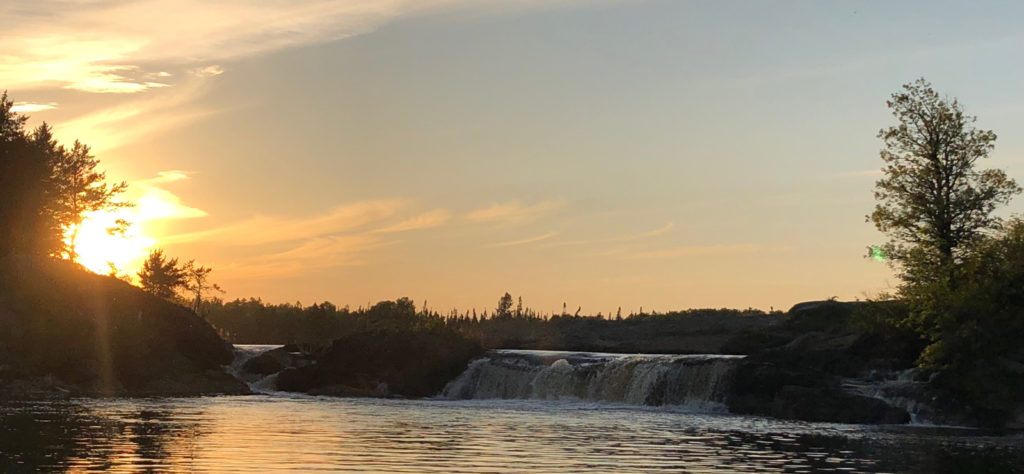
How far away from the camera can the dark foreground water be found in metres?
35.7

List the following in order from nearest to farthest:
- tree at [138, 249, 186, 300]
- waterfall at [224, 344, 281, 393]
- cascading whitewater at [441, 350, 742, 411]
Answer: cascading whitewater at [441, 350, 742, 411] < waterfall at [224, 344, 281, 393] < tree at [138, 249, 186, 300]

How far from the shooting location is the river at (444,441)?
35.7 m

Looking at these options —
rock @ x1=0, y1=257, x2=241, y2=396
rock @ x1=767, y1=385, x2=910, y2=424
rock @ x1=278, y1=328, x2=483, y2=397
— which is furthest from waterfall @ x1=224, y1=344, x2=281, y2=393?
rock @ x1=767, y1=385, x2=910, y2=424

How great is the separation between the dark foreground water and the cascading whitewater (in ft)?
25.4

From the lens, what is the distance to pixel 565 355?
296ft

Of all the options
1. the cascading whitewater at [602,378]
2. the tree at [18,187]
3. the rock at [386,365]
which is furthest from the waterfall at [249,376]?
the tree at [18,187]

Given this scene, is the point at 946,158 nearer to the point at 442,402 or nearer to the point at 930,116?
the point at 930,116

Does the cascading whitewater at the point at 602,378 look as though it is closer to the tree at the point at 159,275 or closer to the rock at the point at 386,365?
the rock at the point at 386,365

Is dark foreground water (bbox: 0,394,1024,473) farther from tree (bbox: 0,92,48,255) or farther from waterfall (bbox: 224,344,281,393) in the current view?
tree (bbox: 0,92,48,255)

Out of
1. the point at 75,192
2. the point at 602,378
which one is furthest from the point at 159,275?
the point at 602,378

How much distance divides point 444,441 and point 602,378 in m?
37.2

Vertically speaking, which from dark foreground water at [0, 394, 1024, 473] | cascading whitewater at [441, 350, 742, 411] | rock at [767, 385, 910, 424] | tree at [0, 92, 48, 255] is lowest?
dark foreground water at [0, 394, 1024, 473]

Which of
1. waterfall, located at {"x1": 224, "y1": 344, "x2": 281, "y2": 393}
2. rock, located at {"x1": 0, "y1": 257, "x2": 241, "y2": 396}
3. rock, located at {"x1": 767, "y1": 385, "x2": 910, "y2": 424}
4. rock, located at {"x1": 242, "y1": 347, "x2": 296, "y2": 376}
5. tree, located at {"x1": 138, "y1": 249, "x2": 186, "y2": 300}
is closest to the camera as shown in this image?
rock, located at {"x1": 767, "y1": 385, "x2": 910, "y2": 424}

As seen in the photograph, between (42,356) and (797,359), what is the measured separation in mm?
49770
